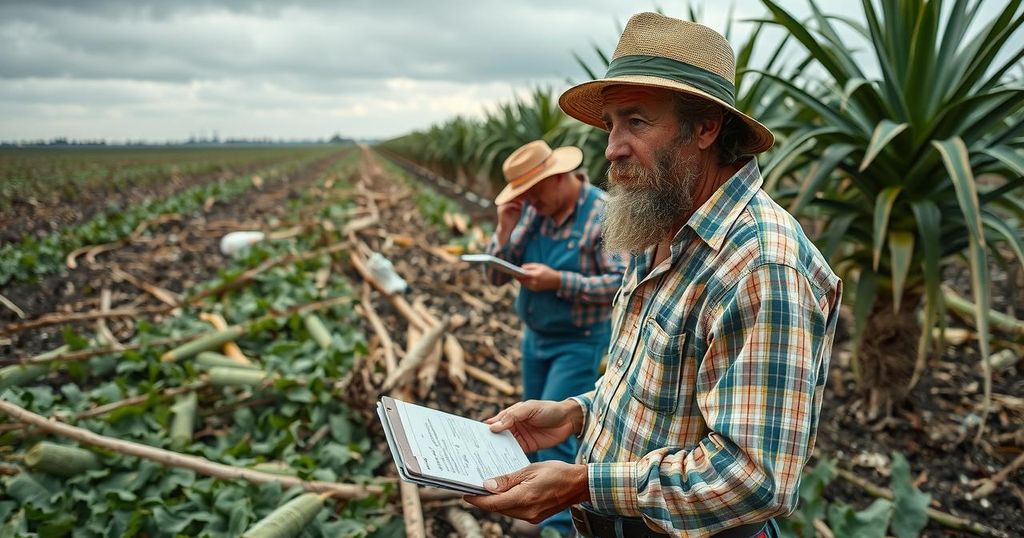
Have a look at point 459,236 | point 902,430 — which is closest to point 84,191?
point 459,236

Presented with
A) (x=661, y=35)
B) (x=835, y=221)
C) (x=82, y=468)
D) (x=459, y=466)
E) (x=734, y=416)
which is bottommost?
(x=82, y=468)

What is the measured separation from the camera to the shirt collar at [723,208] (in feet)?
4.83

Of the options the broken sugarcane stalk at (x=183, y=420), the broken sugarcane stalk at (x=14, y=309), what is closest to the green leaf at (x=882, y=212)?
the broken sugarcane stalk at (x=183, y=420)

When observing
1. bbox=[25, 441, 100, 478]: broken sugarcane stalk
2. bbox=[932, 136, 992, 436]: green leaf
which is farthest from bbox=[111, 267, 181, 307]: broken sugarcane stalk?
bbox=[932, 136, 992, 436]: green leaf

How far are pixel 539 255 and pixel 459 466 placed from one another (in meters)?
2.04

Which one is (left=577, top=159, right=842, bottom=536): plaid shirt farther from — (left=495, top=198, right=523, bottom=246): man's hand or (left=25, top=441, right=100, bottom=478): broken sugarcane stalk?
(left=25, top=441, right=100, bottom=478): broken sugarcane stalk

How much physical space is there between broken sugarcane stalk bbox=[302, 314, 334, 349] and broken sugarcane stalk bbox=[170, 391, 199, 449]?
1.08 metres

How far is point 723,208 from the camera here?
151 cm

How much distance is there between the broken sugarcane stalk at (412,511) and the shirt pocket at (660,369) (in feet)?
5.77

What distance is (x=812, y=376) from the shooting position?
133 cm

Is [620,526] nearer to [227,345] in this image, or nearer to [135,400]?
[135,400]

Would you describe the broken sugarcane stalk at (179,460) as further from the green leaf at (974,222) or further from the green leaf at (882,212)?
the green leaf at (974,222)

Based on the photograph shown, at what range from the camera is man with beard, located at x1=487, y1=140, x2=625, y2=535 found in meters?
3.19

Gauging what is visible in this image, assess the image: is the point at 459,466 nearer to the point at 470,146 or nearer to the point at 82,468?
the point at 82,468
